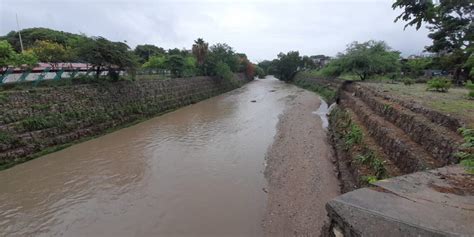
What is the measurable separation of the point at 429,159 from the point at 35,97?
16796mm

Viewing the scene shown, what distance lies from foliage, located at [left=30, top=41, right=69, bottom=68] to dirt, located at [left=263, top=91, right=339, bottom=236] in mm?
17240

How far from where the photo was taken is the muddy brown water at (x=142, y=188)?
22.3ft

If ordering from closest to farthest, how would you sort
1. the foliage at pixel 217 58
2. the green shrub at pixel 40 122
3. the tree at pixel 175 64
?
1. the green shrub at pixel 40 122
2. the tree at pixel 175 64
3. the foliage at pixel 217 58

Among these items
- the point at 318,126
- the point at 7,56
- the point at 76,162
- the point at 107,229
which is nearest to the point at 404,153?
the point at 107,229

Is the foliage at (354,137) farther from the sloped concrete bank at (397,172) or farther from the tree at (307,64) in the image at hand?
the tree at (307,64)

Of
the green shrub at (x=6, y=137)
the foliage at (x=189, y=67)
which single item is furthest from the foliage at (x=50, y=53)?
the foliage at (x=189, y=67)

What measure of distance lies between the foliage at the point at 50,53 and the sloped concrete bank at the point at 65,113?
475 centimetres

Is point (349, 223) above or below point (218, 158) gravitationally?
above

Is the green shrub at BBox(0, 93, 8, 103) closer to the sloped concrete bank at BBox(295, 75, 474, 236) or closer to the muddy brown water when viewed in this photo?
the muddy brown water

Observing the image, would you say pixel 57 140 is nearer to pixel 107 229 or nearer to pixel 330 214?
pixel 107 229

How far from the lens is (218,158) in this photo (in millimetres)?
11555

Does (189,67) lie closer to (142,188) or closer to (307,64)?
(142,188)

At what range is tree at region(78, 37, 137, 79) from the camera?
15828 millimetres

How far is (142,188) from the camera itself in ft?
29.0
